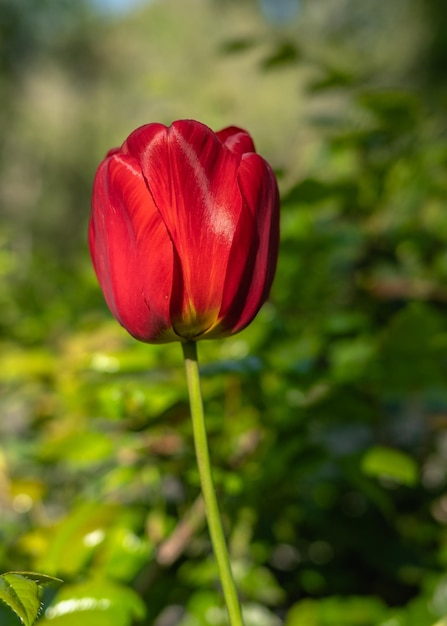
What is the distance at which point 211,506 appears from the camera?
377 mm

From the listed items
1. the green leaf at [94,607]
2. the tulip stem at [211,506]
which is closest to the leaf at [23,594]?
A: the tulip stem at [211,506]

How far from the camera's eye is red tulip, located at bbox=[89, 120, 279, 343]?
412mm

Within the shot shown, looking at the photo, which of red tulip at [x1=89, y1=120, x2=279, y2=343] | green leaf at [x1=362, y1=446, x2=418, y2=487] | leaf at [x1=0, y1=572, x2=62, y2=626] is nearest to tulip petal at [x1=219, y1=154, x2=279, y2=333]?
red tulip at [x1=89, y1=120, x2=279, y2=343]

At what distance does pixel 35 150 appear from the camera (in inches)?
476

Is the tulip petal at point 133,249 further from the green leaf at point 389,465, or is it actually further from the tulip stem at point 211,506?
the green leaf at point 389,465

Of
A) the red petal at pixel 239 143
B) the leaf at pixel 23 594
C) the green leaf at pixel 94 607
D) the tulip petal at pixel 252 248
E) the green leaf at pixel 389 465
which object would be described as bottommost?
the green leaf at pixel 94 607

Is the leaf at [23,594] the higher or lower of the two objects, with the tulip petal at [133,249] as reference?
lower

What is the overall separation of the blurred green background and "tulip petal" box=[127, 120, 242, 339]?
211 mm

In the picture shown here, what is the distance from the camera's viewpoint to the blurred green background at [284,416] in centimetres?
76

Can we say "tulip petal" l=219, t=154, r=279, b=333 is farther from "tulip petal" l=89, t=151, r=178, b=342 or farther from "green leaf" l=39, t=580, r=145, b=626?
"green leaf" l=39, t=580, r=145, b=626

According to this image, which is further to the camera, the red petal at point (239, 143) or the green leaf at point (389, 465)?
the green leaf at point (389, 465)

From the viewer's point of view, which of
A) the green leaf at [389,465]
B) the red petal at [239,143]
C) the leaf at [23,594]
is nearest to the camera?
the leaf at [23,594]

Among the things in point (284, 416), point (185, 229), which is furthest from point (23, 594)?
point (284, 416)

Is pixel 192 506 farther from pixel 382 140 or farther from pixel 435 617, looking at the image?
pixel 382 140
